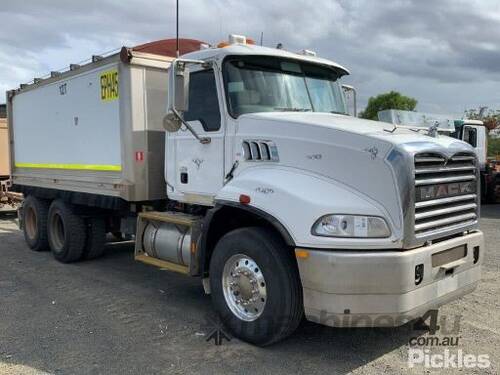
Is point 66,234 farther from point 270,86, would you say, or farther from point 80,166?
point 270,86

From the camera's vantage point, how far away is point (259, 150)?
4.97m

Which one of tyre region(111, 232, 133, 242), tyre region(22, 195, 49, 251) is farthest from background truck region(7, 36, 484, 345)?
tyre region(22, 195, 49, 251)

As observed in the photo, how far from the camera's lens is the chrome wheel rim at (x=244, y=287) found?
470 cm

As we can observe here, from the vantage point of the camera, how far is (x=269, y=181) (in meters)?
4.59

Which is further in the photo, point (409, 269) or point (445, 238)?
point (445, 238)

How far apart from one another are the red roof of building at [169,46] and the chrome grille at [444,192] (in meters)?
3.72

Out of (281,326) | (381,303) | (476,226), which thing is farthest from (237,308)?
(476,226)

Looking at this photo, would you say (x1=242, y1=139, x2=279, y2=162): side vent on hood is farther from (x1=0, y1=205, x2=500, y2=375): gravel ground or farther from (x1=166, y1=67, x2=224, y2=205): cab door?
(x1=0, y1=205, x2=500, y2=375): gravel ground

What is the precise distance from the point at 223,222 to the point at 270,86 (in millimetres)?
1446

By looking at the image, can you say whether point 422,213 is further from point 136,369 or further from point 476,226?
point 136,369

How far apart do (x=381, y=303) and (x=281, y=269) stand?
32.9 inches

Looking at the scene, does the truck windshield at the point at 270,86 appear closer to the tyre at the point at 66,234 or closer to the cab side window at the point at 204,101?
the cab side window at the point at 204,101

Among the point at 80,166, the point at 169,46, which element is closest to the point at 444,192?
the point at 169,46

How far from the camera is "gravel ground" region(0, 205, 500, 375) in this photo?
4426 mm
